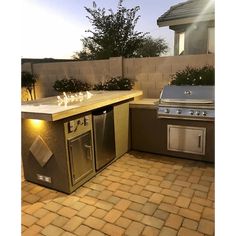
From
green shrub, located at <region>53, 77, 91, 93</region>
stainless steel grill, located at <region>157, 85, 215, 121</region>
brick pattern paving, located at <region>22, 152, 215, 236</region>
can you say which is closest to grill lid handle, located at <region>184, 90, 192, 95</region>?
stainless steel grill, located at <region>157, 85, 215, 121</region>

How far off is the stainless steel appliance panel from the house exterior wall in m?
4.98

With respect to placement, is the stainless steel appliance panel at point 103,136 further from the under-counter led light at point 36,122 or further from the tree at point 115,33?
the tree at point 115,33

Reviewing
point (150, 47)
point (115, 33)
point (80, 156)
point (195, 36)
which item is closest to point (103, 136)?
point (80, 156)

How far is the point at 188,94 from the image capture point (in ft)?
11.5

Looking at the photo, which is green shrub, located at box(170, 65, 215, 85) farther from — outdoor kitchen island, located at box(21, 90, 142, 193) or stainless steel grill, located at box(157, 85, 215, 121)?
outdoor kitchen island, located at box(21, 90, 142, 193)

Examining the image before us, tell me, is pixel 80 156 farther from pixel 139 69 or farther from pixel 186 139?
pixel 139 69

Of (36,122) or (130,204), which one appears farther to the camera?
(36,122)

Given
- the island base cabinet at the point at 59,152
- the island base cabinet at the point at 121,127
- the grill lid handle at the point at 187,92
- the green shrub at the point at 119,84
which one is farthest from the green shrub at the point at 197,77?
the island base cabinet at the point at 59,152

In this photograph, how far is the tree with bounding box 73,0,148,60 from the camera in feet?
28.0

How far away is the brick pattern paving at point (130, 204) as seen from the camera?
215cm

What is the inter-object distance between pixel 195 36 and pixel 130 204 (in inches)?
243
